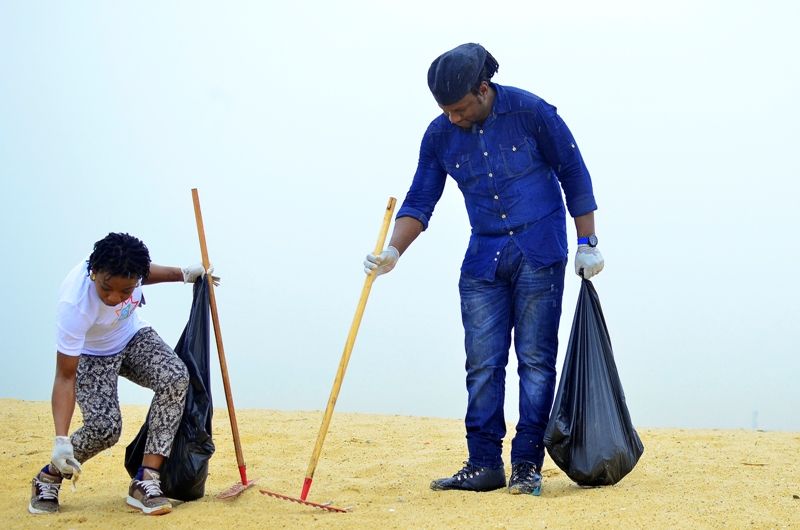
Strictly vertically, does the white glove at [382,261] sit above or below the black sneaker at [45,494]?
above

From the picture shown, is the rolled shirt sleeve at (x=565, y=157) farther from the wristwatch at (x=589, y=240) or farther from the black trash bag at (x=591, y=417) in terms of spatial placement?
the black trash bag at (x=591, y=417)

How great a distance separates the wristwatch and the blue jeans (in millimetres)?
129

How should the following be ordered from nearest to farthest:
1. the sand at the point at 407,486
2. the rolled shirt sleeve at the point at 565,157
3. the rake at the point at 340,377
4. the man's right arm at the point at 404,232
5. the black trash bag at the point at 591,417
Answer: the sand at the point at 407,486
the rake at the point at 340,377
the black trash bag at the point at 591,417
the rolled shirt sleeve at the point at 565,157
the man's right arm at the point at 404,232

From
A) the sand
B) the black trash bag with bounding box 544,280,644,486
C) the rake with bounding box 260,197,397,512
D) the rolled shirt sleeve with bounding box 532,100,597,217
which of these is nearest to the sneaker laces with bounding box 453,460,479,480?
the sand

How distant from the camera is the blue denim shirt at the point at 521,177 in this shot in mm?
4246

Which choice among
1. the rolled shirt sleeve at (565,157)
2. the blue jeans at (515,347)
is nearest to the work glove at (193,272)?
the blue jeans at (515,347)

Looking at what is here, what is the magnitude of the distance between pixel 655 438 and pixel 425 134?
2.92m

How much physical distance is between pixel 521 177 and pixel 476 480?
1.37 meters

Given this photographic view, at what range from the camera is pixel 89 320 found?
3965 mm

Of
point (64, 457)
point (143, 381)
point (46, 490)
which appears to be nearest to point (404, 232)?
A: point (143, 381)

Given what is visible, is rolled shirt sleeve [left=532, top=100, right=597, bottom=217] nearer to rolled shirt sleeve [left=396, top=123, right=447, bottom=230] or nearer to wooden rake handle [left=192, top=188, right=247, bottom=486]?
rolled shirt sleeve [left=396, top=123, right=447, bottom=230]

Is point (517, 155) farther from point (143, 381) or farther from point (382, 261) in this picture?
point (143, 381)

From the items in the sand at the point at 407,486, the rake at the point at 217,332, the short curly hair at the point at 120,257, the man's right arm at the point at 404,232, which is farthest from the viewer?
the man's right arm at the point at 404,232

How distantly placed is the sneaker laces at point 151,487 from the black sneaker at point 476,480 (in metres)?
1.23
